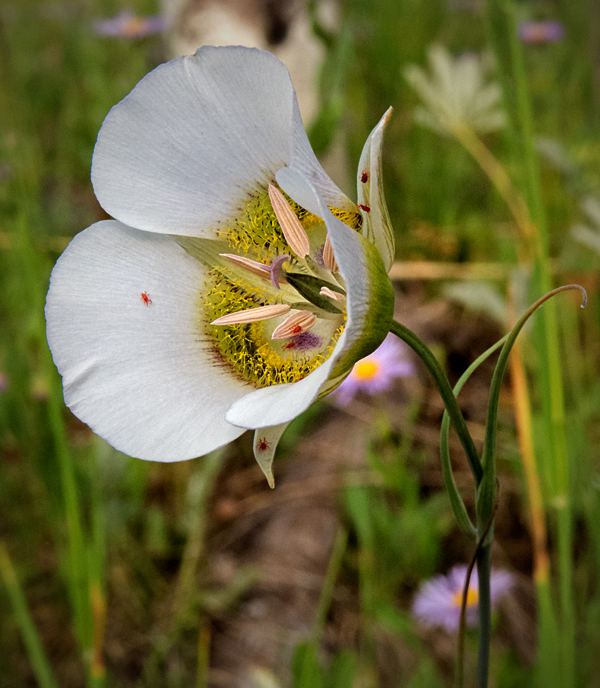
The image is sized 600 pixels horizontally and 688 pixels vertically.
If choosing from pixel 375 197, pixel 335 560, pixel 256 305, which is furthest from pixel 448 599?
pixel 375 197

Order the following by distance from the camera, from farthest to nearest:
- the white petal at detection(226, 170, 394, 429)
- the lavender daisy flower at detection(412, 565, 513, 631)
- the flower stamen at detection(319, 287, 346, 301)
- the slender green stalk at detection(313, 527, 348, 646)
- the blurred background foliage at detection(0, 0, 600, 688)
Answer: the slender green stalk at detection(313, 527, 348, 646) → the lavender daisy flower at detection(412, 565, 513, 631) → the blurred background foliage at detection(0, 0, 600, 688) → the flower stamen at detection(319, 287, 346, 301) → the white petal at detection(226, 170, 394, 429)

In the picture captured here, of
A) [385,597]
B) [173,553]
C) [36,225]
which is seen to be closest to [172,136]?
[385,597]

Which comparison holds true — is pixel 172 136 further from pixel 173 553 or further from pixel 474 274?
pixel 474 274

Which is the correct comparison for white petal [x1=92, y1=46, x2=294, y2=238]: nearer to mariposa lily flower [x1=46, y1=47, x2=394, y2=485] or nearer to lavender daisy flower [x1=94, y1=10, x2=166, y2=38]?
mariposa lily flower [x1=46, y1=47, x2=394, y2=485]

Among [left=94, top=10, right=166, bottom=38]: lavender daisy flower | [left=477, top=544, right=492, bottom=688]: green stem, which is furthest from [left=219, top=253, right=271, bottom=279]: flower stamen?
[left=94, top=10, right=166, bottom=38]: lavender daisy flower

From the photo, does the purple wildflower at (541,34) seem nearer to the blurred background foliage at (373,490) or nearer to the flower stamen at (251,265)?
the blurred background foliage at (373,490)

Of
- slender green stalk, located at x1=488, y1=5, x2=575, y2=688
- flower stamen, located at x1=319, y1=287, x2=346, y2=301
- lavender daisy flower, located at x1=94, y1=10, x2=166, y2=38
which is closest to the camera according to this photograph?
flower stamen, located at x1=319, y1=287, x2=346, y2=301

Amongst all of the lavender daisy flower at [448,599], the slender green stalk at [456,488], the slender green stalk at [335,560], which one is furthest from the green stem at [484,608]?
the slender green stalk at [335,560]
